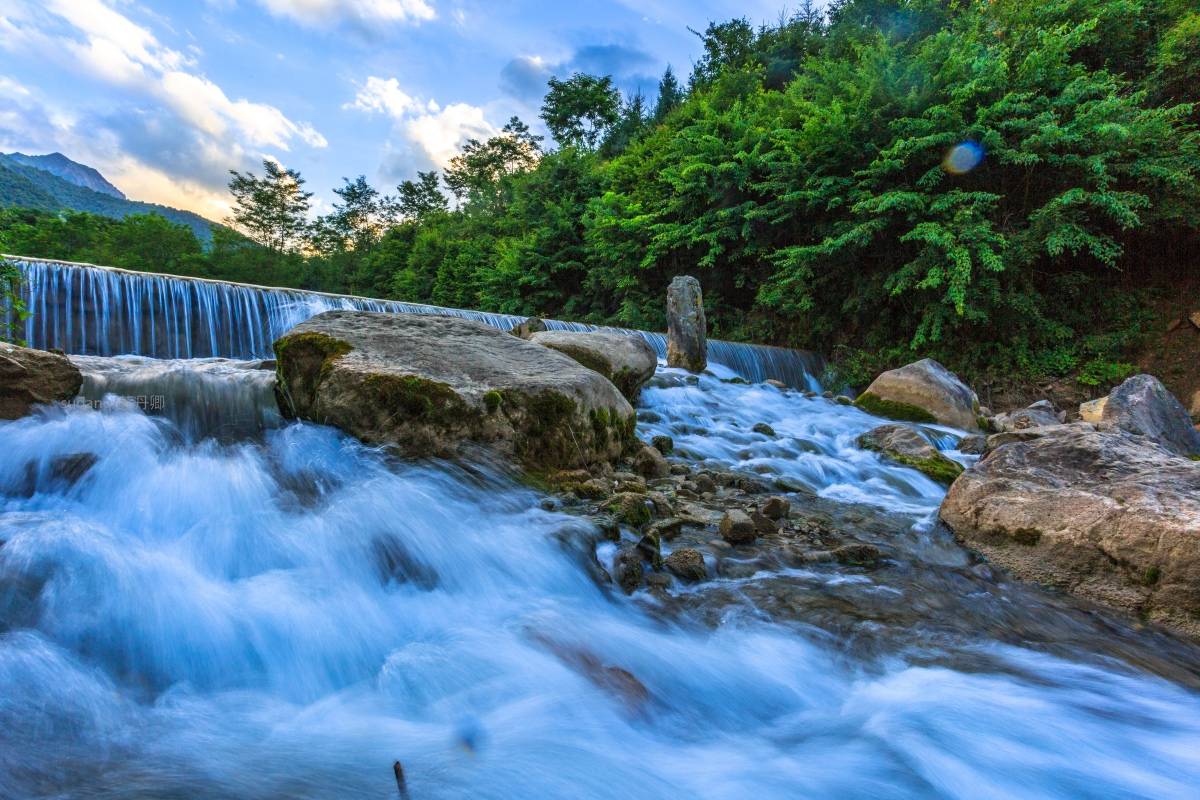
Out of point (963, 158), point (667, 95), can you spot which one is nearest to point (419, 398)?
point (963, 158)

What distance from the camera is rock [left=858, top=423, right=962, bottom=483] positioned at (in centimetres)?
499

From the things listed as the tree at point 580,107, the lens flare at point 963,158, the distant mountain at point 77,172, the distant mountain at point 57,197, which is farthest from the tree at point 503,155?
the distant mountain at point 77,172

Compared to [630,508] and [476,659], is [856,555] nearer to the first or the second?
[630,508]

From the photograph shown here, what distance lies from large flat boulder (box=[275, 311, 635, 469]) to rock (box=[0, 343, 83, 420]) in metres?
1.23

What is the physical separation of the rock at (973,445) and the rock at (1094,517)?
8.18 feet

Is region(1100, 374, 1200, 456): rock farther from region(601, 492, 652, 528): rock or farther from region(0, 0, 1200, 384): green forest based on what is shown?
region(601, 492, 652, 528): rock

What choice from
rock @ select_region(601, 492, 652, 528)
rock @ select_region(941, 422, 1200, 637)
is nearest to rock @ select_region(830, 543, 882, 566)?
rock @ select_region(941, 422, 1200, 637)

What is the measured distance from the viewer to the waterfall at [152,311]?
704 cm

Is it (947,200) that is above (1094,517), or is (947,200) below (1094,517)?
above

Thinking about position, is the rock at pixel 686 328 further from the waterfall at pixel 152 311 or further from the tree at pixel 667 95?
Result: the tree at pixel 667 95

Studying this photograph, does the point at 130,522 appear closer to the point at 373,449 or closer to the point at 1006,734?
the point at 373,449

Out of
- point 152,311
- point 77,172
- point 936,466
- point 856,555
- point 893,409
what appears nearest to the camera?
point 856,555

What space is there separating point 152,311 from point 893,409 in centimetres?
1061

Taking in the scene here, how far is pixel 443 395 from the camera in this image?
11.8 feet
